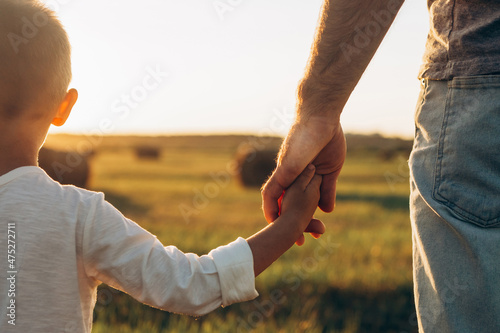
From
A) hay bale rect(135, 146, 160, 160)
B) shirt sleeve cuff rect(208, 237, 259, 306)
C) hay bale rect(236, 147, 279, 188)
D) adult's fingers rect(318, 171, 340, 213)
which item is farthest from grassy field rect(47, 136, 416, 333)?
hay bale rect(135, 146, 160, 160)

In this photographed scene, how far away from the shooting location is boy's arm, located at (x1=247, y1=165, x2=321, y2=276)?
153cm

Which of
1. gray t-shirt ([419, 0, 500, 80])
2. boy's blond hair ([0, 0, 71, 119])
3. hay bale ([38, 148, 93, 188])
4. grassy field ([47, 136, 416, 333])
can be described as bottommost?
hay bale ([38, 148, 93, 188])

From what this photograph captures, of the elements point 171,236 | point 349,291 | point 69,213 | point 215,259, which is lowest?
point 171,236

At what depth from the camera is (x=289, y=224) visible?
1.68m

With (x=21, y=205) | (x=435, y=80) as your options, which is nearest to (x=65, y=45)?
(x=21, y=205)

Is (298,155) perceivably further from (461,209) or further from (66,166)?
(66,166)

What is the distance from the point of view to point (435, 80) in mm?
1502

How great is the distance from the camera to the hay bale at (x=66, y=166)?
1240 centimetres

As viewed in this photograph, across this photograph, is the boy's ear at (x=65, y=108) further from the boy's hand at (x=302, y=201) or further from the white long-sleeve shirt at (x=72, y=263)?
the boy's hand at (x=302, y=201)

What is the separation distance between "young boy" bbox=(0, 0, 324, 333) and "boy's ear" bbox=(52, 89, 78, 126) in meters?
0.03

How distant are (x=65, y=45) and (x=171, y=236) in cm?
494

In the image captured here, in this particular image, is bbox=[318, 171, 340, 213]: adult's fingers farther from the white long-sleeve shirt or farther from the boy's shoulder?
the boy's shoulder

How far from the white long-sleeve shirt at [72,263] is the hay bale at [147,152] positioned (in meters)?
33.0

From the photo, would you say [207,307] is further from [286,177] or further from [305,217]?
[286,177]
